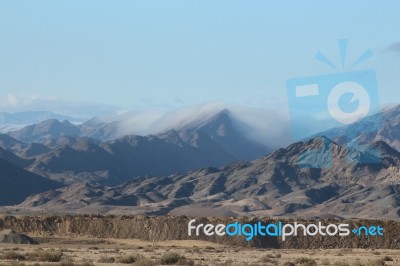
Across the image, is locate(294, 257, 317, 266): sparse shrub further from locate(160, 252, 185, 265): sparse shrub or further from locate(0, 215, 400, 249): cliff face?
locate(0, 215, 400, 249): cliff face

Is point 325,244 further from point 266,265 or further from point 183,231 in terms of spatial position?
point 266,265

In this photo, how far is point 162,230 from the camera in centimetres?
9631

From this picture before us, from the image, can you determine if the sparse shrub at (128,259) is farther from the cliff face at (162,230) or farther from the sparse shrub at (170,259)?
the cliff face at (162,230)

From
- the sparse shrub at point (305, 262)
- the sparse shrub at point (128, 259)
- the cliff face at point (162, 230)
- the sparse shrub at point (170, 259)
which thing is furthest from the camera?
the cliff face at point (162, 230)

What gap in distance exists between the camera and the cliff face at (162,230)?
89.8 m

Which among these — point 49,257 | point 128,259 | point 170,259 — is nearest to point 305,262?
point 170,259

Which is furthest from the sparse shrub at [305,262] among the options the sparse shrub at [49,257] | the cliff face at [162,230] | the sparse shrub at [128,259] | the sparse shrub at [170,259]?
the cliff face at [162,230]

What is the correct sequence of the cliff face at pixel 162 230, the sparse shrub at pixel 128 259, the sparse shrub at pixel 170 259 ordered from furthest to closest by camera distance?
the cliff face at pixel 162 230, the sparse shrub at pixel 170 259, the sparse shrub at pixel 128 259

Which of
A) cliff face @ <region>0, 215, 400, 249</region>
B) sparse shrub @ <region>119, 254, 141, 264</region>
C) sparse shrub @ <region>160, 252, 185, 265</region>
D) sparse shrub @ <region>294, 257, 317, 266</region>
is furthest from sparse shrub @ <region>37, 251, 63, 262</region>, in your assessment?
cliff face @ <region>0, 215, 400, 249</region>

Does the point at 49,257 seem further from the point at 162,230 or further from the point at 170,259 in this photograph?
the point at 162,230

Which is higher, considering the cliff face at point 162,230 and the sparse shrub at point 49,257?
the sparse shrub at point 49,257

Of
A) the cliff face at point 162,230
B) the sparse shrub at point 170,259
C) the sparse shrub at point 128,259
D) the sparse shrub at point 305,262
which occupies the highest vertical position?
the sparse shrub at point 128,259

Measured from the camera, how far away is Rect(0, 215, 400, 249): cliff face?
89.8 metres

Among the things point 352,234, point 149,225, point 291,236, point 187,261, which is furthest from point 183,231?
point 187,261
